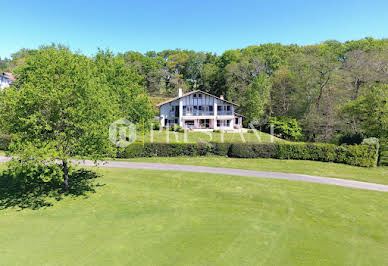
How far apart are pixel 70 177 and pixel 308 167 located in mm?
23994

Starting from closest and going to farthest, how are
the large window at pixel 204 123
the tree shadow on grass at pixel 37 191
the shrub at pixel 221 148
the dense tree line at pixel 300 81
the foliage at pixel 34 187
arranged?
the foliage at pixel 34 187, the tree shadow on grass at pixel 37 191, the shrub at pixel 221 148, the dense tree line at pixel 300 81, the large window at pixel 204 123

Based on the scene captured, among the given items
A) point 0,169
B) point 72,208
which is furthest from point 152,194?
point 0,169

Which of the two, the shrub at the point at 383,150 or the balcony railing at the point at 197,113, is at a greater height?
the balcony railing at the point at 197,113

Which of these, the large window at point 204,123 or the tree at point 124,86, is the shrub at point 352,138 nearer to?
the large window at point 204,123

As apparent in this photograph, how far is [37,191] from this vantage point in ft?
55.9

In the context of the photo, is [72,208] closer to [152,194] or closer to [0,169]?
[152,194]

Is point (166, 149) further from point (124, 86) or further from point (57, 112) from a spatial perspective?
point (57, 112)

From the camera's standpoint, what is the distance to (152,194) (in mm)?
16781

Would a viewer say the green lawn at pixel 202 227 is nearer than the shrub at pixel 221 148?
Yes

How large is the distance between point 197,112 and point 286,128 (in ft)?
62.2

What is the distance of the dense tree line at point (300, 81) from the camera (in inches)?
1438

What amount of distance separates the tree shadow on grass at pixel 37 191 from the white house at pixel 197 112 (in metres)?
31.7

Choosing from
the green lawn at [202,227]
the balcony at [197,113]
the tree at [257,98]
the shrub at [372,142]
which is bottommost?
the green lawn at [202,227]

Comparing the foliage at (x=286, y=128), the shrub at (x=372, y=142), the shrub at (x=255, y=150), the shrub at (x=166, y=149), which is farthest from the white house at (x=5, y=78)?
the shrub at (x=372, y=142)
